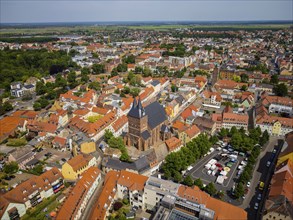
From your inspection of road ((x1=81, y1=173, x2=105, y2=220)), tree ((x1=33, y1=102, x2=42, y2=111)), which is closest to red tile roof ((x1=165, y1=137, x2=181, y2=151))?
road ((x1=81, y1=173, x2=105, y2=220))

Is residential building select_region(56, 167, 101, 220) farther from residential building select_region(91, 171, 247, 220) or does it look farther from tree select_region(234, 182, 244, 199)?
tree select_region(234, 182, 244, 199)

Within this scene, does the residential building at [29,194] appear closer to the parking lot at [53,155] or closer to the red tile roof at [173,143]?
the parking lot at [53,155]

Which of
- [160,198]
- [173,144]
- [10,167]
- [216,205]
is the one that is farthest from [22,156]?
[216,205]

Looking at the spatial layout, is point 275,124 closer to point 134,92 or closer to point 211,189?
point 211,189

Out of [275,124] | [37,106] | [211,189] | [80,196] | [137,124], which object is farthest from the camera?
[37,106]

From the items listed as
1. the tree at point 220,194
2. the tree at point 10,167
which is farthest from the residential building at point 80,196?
the tree at point 220,194
